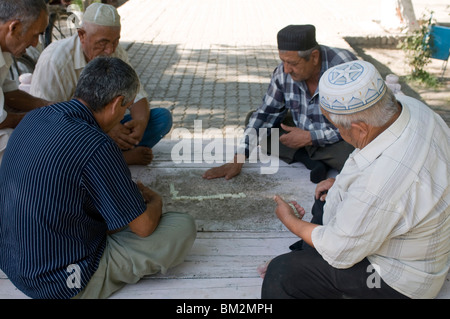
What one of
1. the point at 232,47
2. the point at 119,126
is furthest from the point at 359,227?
the point at 232,47

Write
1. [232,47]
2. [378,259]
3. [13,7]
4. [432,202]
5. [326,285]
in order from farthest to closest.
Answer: [232,47] < [13,7] < [326,285] < [378,259] < [432,202]

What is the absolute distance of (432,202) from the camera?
5.69 feet

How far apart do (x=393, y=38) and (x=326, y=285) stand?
27.3 ft

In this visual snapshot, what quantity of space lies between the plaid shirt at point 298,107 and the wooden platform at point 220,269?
683 mm

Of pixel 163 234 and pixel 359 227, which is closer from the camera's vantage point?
pixel 359 227

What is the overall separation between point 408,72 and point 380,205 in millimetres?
6918

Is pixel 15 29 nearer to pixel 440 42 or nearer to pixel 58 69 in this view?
pixel 58 69

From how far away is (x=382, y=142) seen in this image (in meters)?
1.79

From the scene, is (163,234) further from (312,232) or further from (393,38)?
(393,38)

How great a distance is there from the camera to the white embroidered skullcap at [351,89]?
1788 mm

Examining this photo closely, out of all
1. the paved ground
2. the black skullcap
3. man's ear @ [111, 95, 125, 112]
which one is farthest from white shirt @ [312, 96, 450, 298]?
the paved ground

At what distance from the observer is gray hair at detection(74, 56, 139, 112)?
2.05 m

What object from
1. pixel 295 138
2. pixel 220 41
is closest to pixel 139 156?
pixel 295 138

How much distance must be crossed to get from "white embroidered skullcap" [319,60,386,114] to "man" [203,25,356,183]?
126 cm
